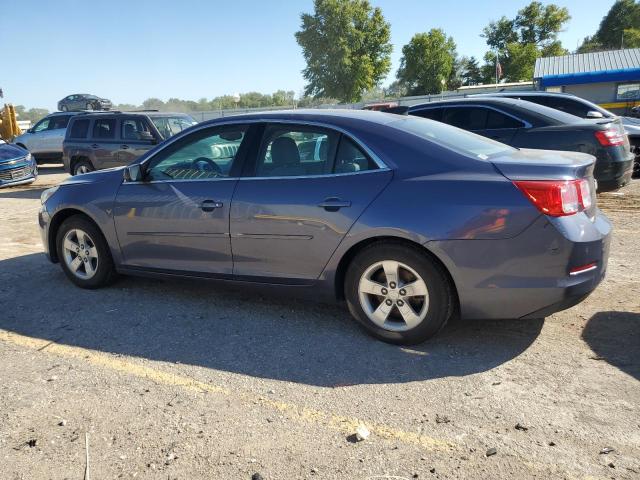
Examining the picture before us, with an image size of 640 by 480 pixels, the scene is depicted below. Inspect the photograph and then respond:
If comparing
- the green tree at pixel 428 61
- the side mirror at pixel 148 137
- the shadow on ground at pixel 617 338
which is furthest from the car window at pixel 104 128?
the green tree at pixel 428 61

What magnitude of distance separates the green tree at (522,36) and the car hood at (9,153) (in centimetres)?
6108

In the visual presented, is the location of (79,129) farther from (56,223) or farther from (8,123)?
(8,123)

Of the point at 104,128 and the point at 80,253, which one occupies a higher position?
A: the point at 104,128

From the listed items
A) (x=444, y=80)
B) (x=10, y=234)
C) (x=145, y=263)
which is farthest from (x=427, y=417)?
(x=444, y=80)

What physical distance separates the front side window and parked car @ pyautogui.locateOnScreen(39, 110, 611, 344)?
82.2 ft

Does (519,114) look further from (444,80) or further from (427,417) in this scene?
(444,80)

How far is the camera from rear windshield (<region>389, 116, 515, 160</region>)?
3777 mm

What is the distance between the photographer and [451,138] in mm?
4004

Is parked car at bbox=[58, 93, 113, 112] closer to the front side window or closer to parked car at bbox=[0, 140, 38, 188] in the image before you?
parked car at bbox=[0, 140, 38, 188]

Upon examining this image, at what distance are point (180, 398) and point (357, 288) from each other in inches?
54.1

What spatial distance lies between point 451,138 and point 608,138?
4.61 m

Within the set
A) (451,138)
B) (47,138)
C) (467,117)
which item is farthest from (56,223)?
(47,138)

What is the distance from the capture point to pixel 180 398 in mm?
3197

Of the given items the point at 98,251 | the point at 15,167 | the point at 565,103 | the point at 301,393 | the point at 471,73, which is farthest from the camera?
A: the point at 471,73
